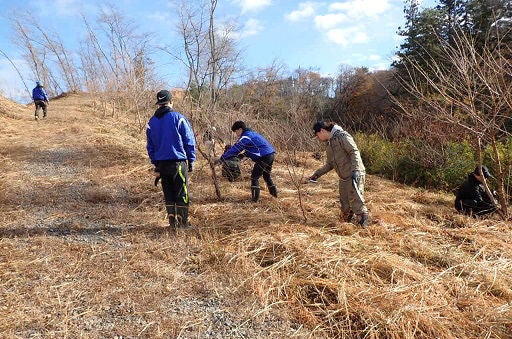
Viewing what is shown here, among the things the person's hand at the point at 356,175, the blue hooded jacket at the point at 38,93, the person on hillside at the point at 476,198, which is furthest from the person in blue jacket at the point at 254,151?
the blue hooded jacket at the point at 38,93

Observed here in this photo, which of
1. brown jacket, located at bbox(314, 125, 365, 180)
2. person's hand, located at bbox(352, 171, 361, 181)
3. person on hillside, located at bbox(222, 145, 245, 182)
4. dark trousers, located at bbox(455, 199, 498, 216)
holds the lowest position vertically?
dark trousers, located at bbox(455, 199, 498, 216)

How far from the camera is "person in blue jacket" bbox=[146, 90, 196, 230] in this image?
3.57 meters

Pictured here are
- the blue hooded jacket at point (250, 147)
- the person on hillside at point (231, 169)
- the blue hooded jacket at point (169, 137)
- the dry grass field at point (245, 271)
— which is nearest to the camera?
the dry grass field at point (245, 271)

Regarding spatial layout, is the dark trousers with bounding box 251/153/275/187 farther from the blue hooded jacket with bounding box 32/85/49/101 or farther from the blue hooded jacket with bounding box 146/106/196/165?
the blue hooded jacket with bounding box 32/85/49/101

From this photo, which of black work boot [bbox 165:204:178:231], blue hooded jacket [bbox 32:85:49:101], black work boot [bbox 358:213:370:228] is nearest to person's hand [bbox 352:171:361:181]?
black work boot [bbox 358:213:370:228]

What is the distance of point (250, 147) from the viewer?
5.07 m

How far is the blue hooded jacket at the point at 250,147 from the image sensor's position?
4.97 meters

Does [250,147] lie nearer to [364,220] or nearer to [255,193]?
[255,193]

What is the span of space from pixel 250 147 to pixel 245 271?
256 cm

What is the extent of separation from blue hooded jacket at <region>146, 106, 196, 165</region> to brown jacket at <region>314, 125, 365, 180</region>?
5.32 feet

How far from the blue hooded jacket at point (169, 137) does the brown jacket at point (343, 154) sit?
1623 millimetres

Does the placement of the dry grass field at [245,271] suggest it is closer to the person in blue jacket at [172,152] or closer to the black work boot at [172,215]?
the black work boot at [172,215]

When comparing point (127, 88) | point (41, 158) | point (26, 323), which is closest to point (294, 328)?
point (26, 323)

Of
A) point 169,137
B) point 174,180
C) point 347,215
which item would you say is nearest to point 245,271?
point 174,180
